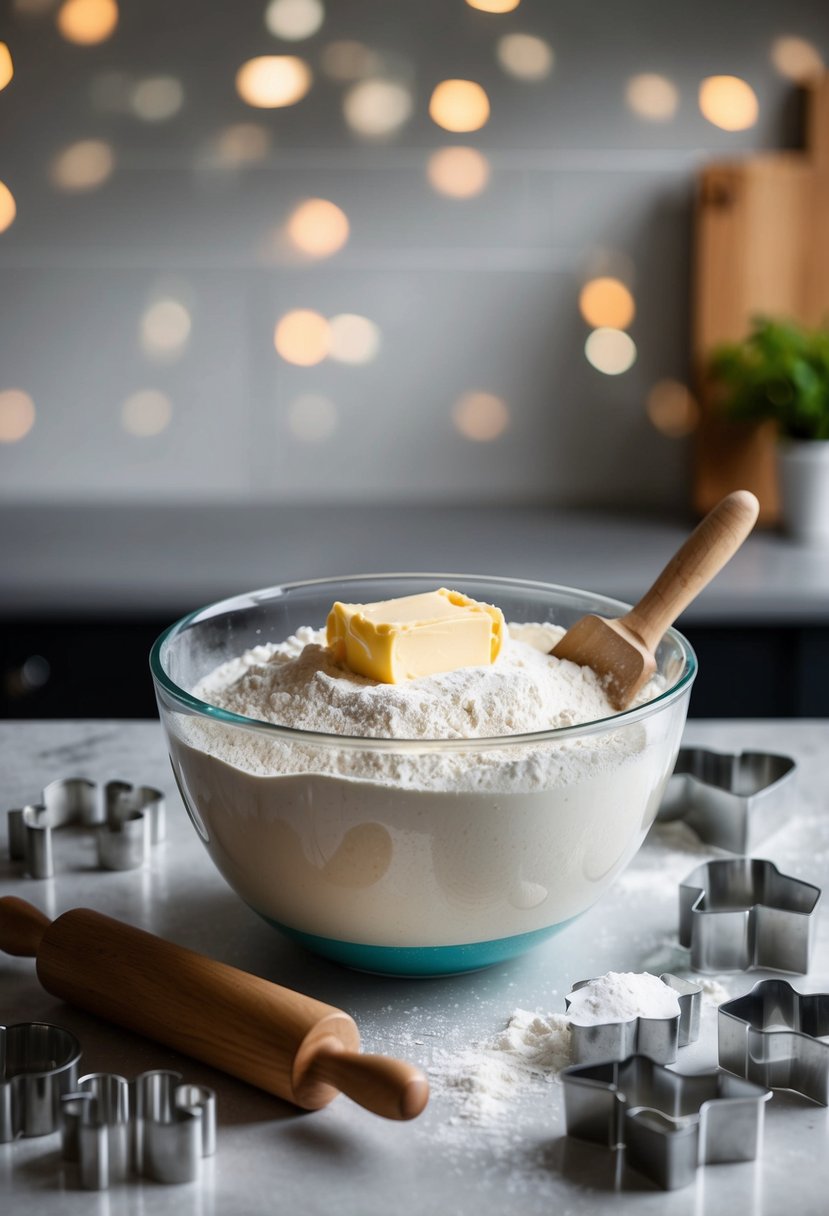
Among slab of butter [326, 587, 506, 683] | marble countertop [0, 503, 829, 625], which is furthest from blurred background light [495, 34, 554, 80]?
slab of butter [326, 587, 506, 683]

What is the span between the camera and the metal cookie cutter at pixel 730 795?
995 millimetres

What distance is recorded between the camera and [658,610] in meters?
0.89

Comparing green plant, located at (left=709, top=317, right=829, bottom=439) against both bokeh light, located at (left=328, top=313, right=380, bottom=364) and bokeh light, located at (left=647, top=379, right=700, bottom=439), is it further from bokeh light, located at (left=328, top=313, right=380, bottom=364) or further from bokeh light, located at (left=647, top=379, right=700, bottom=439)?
bokeh light, located at (left=328, top=313, right=380, bottom=364)

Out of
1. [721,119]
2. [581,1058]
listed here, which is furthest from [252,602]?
[721,119]

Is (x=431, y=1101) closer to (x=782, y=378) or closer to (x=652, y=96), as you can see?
(x=782, y=378)

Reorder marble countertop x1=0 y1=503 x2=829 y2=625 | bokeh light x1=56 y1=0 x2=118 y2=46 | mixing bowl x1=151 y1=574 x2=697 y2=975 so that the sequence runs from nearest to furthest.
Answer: mixing bowl x1=151 y1=574 x2=697 y2=975, marble countertop x1=0 y1=503 x2=829 y2=625, bokeh light x1=56 y1=0 x2=118 y2=46

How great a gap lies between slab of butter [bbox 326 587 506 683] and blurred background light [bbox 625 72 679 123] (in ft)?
6.35

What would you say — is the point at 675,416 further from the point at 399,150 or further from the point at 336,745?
the point at 336,745

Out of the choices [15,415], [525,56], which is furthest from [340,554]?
[525,56]

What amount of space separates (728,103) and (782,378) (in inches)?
23.0

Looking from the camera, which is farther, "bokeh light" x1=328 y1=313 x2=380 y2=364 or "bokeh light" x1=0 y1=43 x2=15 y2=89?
"bokeh light" x1=328 y1=313 x2=380 y2=364

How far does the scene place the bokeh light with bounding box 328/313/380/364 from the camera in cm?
259

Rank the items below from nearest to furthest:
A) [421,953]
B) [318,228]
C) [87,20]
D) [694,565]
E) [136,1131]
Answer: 1. [136,1131]
2. [421,953]
3. [694,565]
4. [87,20]
5. [318,228]

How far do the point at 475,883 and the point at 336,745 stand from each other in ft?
0.38
